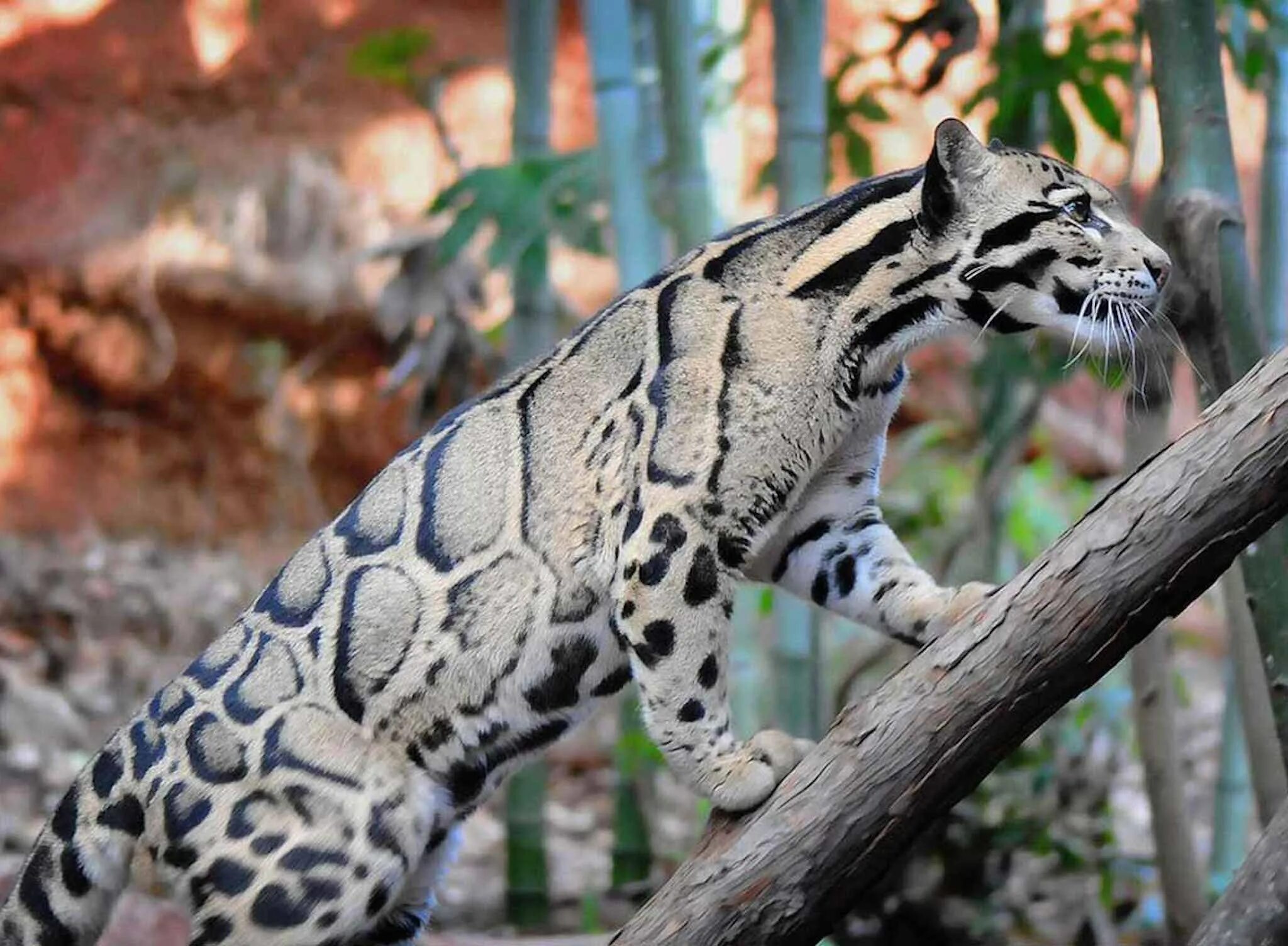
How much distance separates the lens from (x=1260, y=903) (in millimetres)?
2992

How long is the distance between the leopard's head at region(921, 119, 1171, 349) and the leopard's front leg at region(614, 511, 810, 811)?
811 mm

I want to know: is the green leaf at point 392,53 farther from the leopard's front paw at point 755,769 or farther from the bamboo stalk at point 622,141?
the leopard's front paw at point 755,769

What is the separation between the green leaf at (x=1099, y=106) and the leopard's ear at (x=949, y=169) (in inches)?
76.7

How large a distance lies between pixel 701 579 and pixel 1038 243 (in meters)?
1.01

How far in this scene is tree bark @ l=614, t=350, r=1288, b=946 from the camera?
2.81m

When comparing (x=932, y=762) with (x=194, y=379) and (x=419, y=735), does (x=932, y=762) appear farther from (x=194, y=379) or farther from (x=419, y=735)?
(x=194, y=379)

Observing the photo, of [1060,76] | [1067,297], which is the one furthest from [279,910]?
[1060,76]

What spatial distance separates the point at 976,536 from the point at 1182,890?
5.00 ft

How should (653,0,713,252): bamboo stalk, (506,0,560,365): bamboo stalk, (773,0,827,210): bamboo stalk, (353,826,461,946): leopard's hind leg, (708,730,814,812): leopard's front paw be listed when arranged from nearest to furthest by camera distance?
(708,730,814,812): leopard's front paw
(353,826,461,946): leopard's hind leg
(773,0,827,210): bamboo stalk
(653,0,713,252): bamboo stalk
(506,0,560,365): bamboo stalk

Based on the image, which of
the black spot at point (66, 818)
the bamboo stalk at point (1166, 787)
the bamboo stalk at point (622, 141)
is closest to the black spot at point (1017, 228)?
the bamboo stalk at point (1166, 787)

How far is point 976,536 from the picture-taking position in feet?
19.5

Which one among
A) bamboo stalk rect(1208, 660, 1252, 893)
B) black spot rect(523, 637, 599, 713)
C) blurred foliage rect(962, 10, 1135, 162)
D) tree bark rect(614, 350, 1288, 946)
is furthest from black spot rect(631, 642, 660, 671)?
bamboo stalk rect(1208, 660, 1252, 893)

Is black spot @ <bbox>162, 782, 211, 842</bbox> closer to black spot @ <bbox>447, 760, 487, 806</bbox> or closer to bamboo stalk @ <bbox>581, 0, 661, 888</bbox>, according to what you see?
black spot @ <bbox>447, 760, 487, 806</bbox>

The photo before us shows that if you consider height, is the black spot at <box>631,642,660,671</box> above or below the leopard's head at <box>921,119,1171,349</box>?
below
